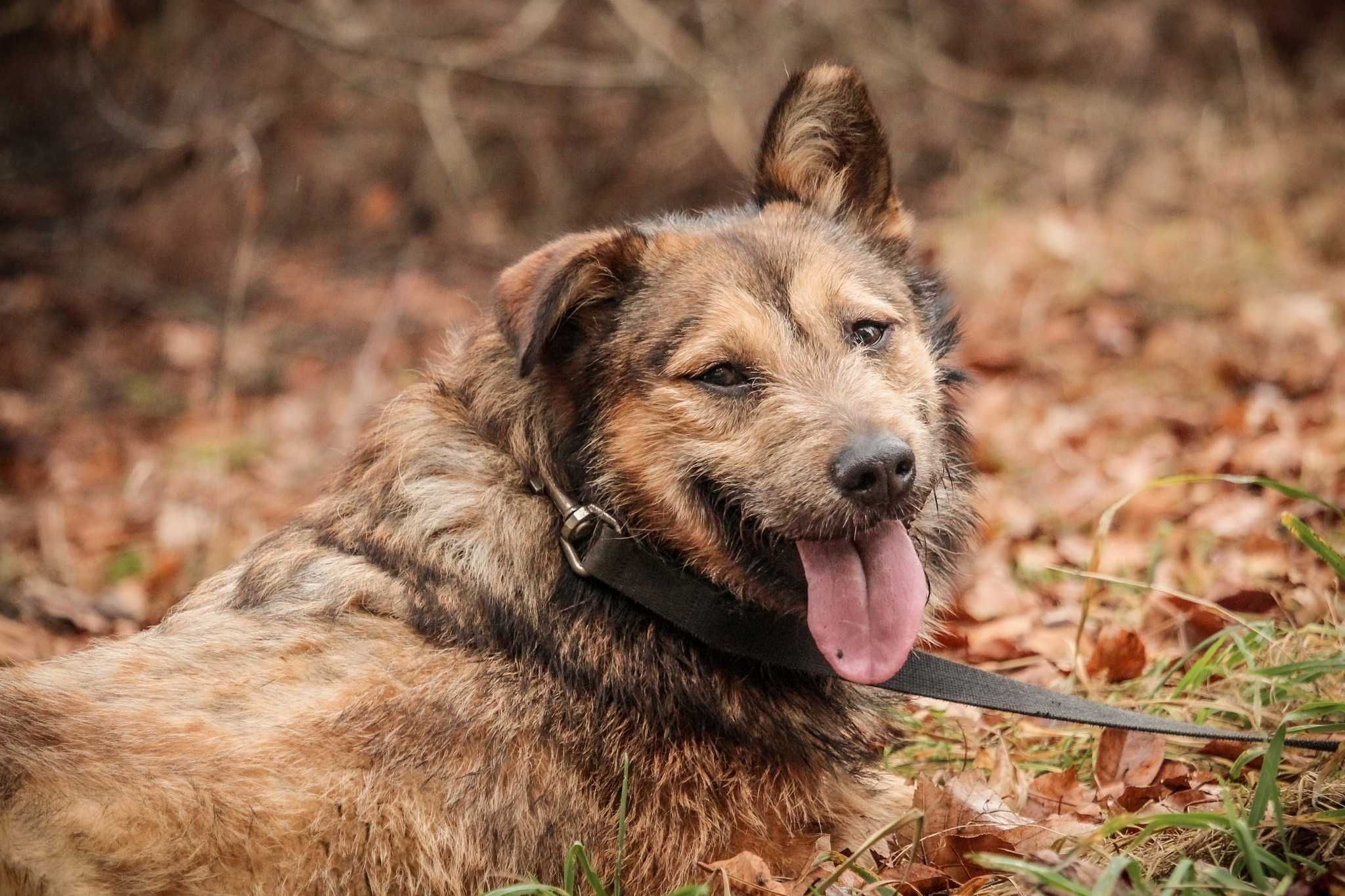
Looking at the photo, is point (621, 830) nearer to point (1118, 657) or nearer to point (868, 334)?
point (868, 334)

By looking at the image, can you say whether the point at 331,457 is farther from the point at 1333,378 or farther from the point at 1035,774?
the point at 1333,378

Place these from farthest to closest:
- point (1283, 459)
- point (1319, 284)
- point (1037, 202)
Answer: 1. point (1037, 202)
2. point (1319, 284)
3. point (1283, 459)

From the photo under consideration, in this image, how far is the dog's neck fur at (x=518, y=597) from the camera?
2969 mm

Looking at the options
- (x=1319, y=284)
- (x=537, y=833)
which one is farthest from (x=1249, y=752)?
(x=1319, y=284)

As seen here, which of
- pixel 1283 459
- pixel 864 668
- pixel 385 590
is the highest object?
pixel 385 590

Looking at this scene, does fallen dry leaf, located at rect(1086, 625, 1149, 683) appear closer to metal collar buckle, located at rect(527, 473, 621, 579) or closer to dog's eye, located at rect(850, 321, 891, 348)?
dog's eye, located at rect(850, 321, 891, 348)

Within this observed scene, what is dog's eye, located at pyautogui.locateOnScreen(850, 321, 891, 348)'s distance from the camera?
3.29 metres

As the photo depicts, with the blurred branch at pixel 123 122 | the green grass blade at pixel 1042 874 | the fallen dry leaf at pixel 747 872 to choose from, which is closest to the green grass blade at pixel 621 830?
the fallen dry leaf at pixel 747 872

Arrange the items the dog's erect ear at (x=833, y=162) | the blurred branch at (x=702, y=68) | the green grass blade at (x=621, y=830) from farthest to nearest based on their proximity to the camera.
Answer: the blurred branch at (x=702, y=68) < the dog's erect ear at (x=833, y=162) < the green grass blade at (x=621, y=830)

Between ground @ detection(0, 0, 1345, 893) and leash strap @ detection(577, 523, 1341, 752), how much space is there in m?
0.29

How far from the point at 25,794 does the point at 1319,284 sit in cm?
818

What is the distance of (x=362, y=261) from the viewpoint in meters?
11.7

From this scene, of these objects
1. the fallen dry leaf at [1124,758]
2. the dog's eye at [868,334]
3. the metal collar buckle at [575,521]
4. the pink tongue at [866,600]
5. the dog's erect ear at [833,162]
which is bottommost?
the fallen dry leaf at [1124,758]

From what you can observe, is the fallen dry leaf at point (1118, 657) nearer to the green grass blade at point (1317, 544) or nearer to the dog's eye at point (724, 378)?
the green grass blade at point (1317, 544)
